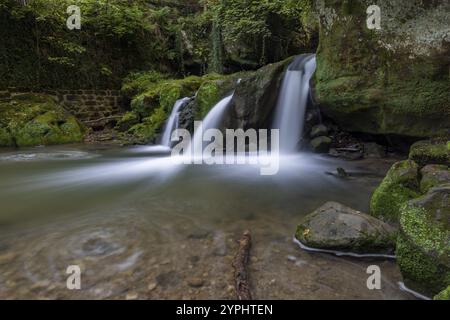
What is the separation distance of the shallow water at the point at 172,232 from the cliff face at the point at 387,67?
3.25 ft

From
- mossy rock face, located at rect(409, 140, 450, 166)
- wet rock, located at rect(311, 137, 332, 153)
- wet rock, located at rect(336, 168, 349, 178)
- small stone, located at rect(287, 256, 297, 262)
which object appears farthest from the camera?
wet rock, located at rect(311, 137, 332, 153)

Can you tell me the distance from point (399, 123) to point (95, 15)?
1262cm

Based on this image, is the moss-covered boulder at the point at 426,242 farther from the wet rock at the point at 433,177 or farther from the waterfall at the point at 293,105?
the waterfall at the point at 293,105

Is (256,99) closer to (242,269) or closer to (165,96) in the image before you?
(165,96)

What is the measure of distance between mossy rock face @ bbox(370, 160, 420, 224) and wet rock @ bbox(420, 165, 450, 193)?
0.08 m

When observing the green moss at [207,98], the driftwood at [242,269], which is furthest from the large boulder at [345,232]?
the green moss at [207,98]

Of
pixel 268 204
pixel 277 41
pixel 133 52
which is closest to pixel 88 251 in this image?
pixel 268 204

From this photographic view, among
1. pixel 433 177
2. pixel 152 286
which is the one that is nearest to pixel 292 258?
pixel 152 286

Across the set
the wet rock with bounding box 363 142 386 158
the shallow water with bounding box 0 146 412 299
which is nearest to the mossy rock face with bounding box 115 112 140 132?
the shallow water with bounding box 0 146 412 299

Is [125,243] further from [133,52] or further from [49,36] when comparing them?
[133,52]

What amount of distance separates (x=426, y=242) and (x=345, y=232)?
0.64 metres

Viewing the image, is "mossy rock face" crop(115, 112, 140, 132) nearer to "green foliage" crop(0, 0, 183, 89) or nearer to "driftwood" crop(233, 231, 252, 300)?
"green foliage" crop(0, 0, 183, 89)

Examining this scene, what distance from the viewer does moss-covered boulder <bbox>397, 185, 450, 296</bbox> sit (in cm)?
195
